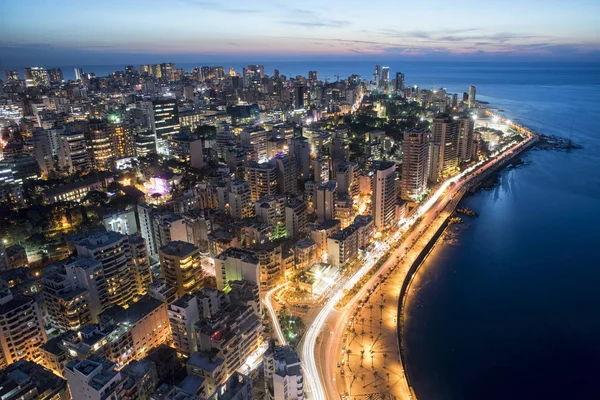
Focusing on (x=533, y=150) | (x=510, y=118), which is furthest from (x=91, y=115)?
(x=510, y=118)

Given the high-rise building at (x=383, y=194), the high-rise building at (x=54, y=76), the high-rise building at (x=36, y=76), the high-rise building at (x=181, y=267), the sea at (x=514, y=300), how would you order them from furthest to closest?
the high-rise building at (x=54, y=76) < the high-rise building at (x=36, y=76) < the high-rise building at (x=383, y=194) < the high-rise building at (x=181, y=267) < the sea at (x=514, y=300)

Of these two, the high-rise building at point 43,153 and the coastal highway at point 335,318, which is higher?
the high-rise building at point 43,153

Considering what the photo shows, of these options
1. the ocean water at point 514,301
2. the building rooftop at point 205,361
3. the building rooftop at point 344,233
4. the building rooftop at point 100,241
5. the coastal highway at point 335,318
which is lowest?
the ocean water at point 514,301

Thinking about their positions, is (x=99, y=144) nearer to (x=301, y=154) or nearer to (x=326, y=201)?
(x=301, y=154)

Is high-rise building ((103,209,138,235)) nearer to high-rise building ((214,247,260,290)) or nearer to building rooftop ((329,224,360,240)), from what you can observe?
high-rise building ((214,247,260,290))

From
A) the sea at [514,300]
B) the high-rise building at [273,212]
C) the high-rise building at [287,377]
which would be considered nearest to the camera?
the high-rise building at [287,377]

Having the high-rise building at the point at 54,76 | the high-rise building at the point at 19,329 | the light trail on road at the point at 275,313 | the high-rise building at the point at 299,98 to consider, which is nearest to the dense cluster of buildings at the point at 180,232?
the high-rise building at the point at 19,329

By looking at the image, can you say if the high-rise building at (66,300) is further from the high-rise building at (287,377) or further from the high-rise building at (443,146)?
the high-rise building at (443,146)
